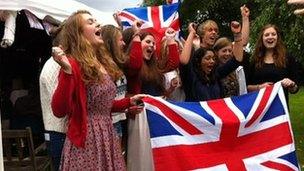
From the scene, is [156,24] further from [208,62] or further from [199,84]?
[199,84]

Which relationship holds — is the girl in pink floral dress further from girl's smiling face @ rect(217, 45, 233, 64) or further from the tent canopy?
girl's smiling face @ rect(217, 45, 233, 64)

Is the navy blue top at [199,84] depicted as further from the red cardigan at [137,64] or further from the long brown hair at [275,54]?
the long brown hair at [275,54]

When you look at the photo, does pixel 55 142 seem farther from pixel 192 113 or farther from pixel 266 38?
pixel 266 38

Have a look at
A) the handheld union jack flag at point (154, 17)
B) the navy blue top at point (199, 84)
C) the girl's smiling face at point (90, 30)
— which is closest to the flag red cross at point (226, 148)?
the navy blue top at point (199, 84)

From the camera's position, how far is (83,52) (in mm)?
4520

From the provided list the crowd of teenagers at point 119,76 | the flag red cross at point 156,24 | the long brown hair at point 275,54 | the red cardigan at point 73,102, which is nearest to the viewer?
the red cardigan at point 73,102

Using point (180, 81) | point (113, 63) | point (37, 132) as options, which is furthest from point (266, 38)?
point (37, 132)

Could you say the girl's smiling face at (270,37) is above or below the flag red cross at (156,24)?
below

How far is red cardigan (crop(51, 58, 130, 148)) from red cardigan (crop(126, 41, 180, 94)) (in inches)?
36.0

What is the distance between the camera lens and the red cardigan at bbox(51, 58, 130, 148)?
4.32 metres

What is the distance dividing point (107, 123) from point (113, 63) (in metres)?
0.46

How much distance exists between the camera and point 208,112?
5.58 metres

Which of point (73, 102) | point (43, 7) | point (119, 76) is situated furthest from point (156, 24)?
point (73, 102)

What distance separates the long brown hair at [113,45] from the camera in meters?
5.15
